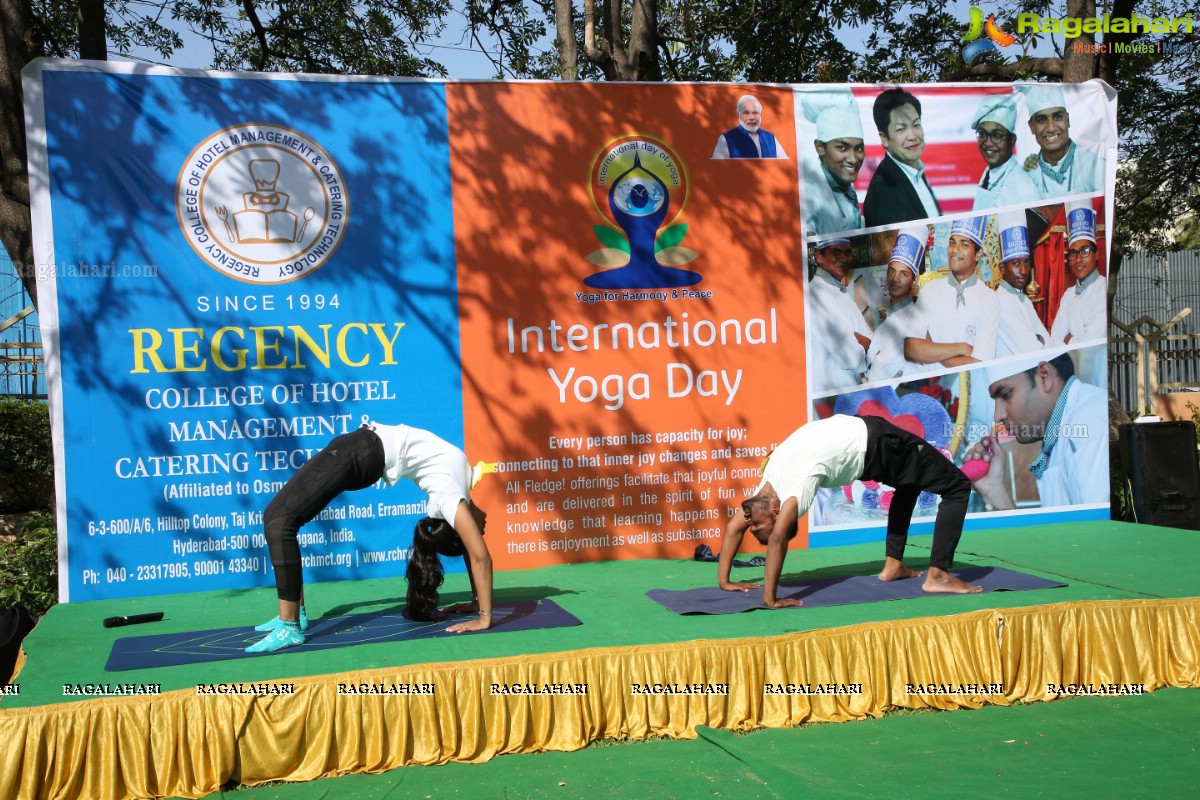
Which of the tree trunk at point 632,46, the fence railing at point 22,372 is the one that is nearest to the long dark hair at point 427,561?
the tree trunk at point 632,46

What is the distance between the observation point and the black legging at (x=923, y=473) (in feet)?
17.1

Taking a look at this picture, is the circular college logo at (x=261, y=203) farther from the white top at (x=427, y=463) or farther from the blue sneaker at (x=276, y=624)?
the blue sneaker at (x=276, y=624)

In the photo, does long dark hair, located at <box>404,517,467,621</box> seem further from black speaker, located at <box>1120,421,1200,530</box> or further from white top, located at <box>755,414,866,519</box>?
black speaker, located at <box>1120,421,1200,530</box>

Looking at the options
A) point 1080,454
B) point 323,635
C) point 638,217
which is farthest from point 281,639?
point 1080,454

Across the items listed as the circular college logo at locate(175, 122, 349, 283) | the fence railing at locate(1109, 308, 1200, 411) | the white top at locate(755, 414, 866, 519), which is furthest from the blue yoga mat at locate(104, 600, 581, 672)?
the fence railing at locate(1109, 308, 1200, 411)

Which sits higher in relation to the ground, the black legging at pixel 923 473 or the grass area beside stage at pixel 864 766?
the black legging at pixel 923 473

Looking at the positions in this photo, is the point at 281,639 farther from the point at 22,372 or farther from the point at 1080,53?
the point at 1080,53

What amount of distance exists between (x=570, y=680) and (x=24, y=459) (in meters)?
7.09

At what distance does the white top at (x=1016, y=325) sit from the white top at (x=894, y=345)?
0.59 metres

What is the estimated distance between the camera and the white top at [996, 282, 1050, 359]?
7277 mm

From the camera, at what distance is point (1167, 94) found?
11578 mm

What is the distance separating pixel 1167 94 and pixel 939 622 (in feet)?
31.8

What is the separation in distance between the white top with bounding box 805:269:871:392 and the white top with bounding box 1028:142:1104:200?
1.69 meters

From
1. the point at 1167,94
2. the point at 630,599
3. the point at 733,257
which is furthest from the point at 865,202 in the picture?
the point at 1167,94
